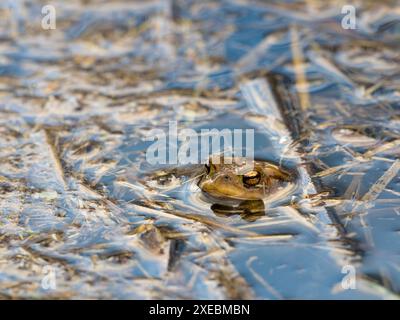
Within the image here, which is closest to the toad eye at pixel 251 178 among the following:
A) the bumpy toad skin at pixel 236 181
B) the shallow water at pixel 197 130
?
the bumpy toad skin at pixel 236 181

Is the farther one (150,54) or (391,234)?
(150,54)

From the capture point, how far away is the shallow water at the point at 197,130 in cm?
276

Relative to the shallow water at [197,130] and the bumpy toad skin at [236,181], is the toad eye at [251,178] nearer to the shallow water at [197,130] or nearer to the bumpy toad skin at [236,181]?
the bumpy toad skin at [236,181]

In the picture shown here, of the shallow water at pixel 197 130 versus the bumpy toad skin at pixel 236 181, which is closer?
the shallow water at pixel 197 130

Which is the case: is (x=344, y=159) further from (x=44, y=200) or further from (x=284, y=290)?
(x=44, y=200)

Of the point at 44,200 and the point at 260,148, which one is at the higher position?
the point at 260,148

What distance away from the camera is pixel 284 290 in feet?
8.64

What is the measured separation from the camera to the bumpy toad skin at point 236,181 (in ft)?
10.3

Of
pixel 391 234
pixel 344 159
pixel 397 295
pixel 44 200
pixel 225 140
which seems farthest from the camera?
pixel 225 140

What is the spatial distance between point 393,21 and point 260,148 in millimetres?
2326

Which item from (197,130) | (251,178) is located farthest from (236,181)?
(197,130)

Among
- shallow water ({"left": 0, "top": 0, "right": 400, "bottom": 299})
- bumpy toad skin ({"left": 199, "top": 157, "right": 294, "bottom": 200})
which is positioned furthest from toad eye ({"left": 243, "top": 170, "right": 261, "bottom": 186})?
shallow water ({"left": 0, "top": 0, "right": 400, "bottom": 299})

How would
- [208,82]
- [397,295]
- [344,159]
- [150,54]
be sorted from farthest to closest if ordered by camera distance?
[150,54] < [208,82] < [344,159] < [397,295]

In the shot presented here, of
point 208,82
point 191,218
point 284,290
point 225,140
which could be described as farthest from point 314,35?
point 284,290
